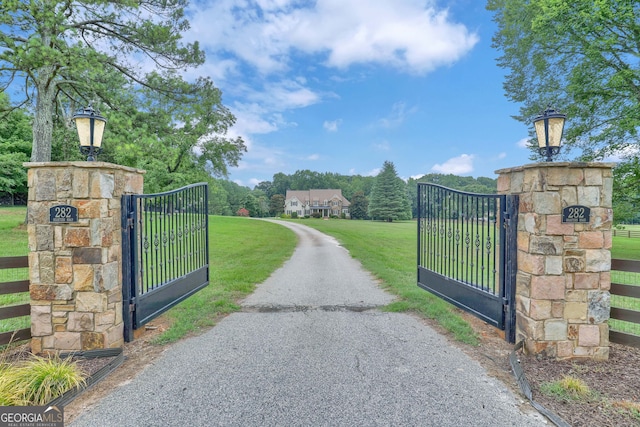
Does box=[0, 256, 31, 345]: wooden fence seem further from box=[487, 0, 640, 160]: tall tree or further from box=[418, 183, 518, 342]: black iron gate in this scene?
box=[487, 0, 640, 160]: tall tree

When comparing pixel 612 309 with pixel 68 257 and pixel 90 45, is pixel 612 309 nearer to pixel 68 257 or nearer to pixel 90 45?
pixel 68 257

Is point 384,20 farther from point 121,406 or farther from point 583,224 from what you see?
point 121,406

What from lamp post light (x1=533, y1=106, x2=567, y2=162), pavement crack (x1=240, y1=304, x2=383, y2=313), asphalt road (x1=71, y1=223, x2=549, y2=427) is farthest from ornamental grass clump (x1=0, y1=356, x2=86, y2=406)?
lamp post light (x1=533, y1=106, x2=567, y2=162)

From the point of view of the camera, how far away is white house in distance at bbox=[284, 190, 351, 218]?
188 feet

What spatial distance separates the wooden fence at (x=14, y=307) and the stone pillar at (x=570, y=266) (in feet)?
18.6

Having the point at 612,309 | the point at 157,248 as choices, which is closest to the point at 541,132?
the point at 612,309

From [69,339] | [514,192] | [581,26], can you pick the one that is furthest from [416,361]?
[581,26]

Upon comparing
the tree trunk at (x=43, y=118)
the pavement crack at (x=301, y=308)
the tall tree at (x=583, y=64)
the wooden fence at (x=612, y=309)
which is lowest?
the pavement crack at (x=301, y=308)

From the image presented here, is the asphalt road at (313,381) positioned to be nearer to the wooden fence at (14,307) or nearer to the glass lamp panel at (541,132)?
the wooden fence at (14,307)

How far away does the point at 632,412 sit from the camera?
2.23 metres

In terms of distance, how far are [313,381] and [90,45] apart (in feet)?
41.4

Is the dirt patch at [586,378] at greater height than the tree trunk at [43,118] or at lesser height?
lesser

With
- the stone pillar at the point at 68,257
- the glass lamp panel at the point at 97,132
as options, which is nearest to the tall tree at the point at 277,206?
the glass lamp panel at the point at 97,132

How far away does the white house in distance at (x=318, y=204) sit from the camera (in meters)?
57.3
